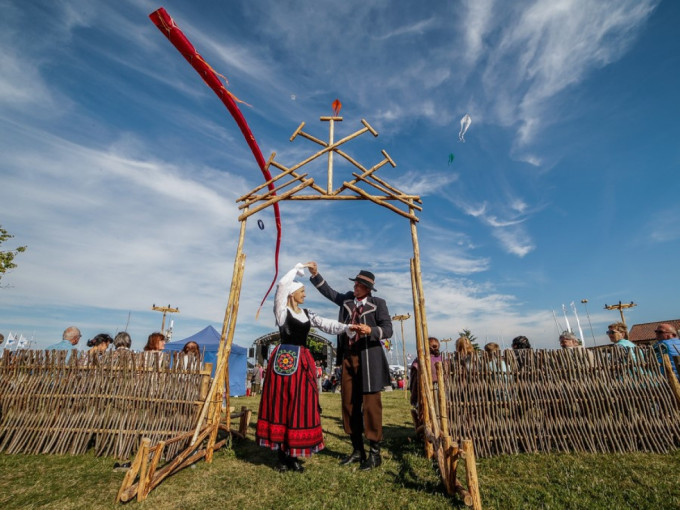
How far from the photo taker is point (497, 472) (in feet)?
11.1

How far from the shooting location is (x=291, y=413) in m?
3.54

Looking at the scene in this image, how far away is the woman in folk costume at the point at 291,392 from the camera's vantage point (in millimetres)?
3523

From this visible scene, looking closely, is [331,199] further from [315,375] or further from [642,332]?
[642,332]

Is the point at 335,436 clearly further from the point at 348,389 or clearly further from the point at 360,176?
the point at 360,176

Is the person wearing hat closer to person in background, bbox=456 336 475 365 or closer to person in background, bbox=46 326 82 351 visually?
person in background, bbox=456 336 475 365

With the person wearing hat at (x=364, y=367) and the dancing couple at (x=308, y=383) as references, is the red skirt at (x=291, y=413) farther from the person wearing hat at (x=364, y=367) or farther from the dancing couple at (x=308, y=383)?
the person wearing hat at (x=364, y=367)

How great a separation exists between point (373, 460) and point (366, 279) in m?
2.00

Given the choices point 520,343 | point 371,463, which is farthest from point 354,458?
point 520,343

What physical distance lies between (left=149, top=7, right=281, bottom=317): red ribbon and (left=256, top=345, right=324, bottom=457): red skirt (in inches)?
44.9

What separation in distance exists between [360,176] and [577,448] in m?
4.18

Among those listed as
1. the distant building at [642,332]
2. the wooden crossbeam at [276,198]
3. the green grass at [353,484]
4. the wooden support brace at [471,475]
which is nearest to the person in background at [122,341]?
the green grass at [353,484]

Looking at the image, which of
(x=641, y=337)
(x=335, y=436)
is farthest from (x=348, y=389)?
(x=641, y=337)

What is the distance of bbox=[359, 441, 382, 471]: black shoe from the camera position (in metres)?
3.62

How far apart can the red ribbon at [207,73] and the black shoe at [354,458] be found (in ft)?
6.74
